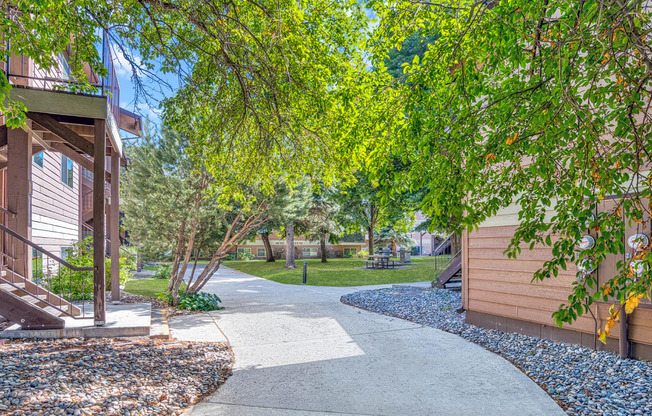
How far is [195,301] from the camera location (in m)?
8.85

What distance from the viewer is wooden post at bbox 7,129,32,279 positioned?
6363 mm

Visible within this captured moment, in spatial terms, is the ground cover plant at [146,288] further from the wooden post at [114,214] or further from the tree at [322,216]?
the tree at [322,216]

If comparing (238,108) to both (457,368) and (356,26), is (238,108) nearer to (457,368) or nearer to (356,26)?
(356,26)

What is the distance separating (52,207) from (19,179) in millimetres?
3844

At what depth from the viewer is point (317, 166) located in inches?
266

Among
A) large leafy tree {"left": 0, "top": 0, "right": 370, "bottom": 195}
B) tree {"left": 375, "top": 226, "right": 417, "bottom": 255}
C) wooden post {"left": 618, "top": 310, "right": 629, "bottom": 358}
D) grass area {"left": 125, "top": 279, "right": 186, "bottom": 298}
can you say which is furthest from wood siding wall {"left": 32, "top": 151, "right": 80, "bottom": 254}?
tree {"left": 375, "top": 226, "right": 417, "bottom": 255}

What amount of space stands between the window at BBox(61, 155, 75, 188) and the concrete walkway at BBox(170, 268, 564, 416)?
6.64m

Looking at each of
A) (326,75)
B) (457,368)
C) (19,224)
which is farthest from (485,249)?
(19,224)

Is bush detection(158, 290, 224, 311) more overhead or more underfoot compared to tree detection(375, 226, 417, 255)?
more underfoot

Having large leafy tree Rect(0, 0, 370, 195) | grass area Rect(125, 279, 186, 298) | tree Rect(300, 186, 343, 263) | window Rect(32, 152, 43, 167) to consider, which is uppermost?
large leafy tree Rect(0, 0, 370, 195)

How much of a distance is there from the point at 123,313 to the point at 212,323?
1478mm

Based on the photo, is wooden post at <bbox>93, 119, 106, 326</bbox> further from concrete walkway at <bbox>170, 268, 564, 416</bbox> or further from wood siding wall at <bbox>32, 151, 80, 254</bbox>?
wood siding wall at <bbox>32, 151, 80, 254</bbox>

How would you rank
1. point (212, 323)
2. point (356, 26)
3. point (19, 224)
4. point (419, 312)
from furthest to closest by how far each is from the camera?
point (419, 312) < point (212, 323) < point (19, 224) < point (356, 26)

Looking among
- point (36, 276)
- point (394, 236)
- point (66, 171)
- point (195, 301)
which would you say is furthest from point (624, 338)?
point (394, 236)
